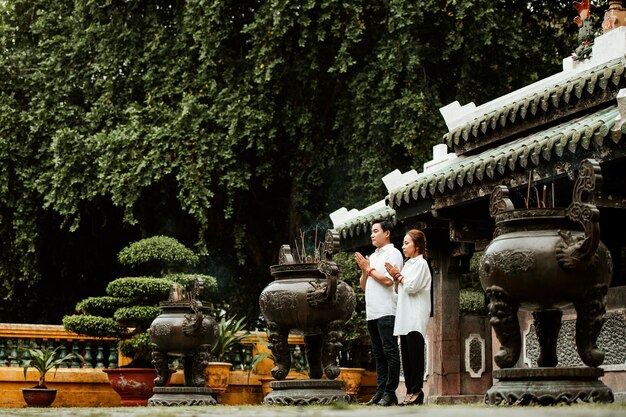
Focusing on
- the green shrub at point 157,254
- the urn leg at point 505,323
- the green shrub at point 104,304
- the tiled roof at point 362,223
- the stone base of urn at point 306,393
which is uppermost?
the tiled roof at point 362,223

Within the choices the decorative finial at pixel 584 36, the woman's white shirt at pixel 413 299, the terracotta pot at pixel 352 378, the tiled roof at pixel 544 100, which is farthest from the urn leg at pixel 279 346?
the terracotta pot at pixel 352 378

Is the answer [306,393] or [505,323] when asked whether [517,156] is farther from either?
[505,323]

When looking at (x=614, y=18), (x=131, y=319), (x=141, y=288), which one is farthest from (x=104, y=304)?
(x=614, y=18)

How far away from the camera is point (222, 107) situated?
20078 mm

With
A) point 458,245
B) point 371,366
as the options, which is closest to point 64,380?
point 371,366

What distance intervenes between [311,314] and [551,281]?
105 inches

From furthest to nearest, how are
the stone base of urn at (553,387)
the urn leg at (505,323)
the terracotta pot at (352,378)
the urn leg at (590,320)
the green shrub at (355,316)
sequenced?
the green shrub at (355,316), the terracotta pot at (352,378), the urn leg at (505,323), the urn leg at (590,320), the stone base of urn at (553,387)

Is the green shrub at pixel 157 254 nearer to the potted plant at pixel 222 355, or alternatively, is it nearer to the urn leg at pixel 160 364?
the potted plant at pixel 222 355

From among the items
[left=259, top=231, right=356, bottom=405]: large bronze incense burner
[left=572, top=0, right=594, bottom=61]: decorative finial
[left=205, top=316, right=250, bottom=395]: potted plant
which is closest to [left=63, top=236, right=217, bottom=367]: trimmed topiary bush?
[left=205, top=316, right=250, bottom=395]: potted plant

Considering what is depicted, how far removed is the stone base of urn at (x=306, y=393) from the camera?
8672mm

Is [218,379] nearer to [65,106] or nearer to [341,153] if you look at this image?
[341,153]

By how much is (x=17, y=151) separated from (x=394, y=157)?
7822 mm

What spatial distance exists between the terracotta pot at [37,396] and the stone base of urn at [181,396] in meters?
2.77

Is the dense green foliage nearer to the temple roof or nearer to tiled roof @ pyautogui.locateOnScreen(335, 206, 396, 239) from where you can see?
tiled roof @ pyautogui.locateOnScreen(335, 206, 396, 239)
